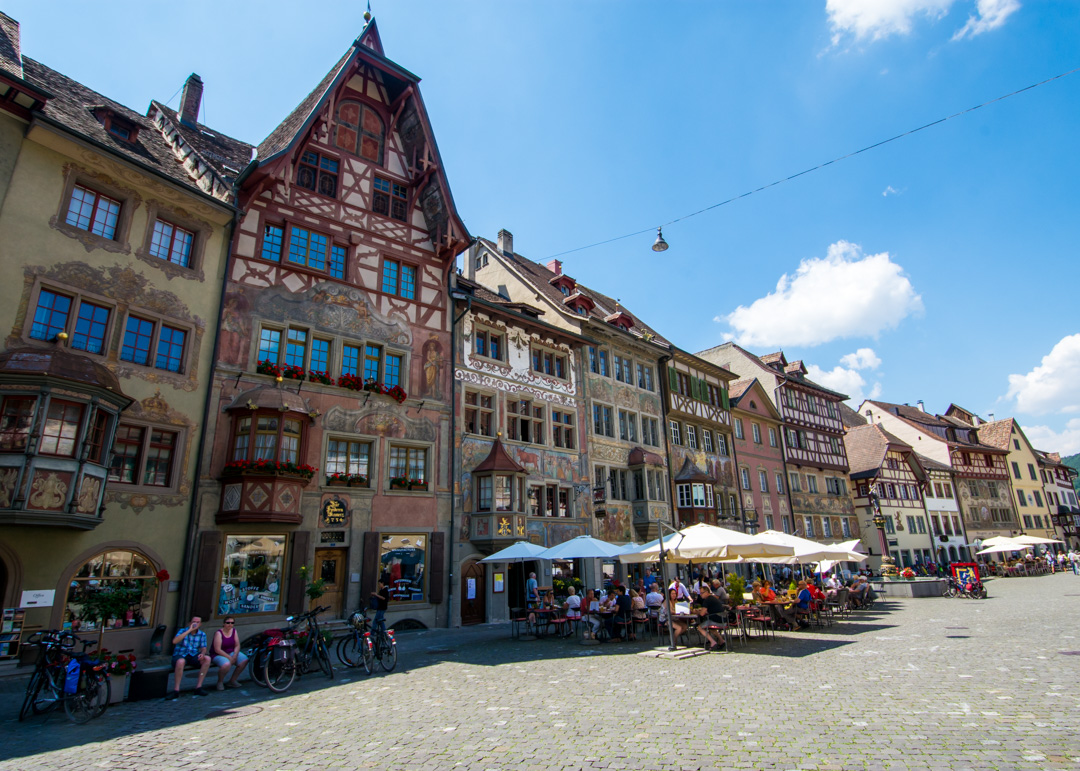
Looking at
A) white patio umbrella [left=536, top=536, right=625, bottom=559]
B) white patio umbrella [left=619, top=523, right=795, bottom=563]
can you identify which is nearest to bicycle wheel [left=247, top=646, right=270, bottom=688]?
white patio umbrella [left=536, top=536, right=625, bottom=559]

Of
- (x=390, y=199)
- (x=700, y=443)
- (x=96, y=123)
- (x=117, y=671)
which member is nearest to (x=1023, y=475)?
(x=700, y=443)

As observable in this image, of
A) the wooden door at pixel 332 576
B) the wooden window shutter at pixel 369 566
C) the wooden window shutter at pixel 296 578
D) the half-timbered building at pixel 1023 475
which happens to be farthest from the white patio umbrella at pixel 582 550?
the half-timbered building at pixel 1023 475

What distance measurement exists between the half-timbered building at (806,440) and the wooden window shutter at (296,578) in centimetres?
3239

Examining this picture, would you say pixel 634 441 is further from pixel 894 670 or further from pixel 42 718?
pixel 42 718

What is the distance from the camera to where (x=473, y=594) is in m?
21.4

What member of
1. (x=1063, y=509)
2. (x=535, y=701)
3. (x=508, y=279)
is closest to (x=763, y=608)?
(x=535, y=701)

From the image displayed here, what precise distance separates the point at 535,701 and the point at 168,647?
1049 cm

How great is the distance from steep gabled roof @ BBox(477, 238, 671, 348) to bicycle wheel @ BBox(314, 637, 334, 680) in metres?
19.0

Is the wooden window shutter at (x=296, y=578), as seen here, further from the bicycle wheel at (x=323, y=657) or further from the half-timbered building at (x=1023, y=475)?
the half-timbered building at (x=1023, y=475)

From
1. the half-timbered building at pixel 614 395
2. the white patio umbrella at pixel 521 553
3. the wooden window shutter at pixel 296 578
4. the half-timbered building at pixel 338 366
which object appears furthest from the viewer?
the half-timbered building at pixel 614 395

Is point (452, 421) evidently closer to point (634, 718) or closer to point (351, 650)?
point (351, 650)

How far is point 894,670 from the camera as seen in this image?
10492mm

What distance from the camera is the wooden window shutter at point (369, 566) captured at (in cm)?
1838

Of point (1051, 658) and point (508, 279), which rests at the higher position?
point (508, 279)
